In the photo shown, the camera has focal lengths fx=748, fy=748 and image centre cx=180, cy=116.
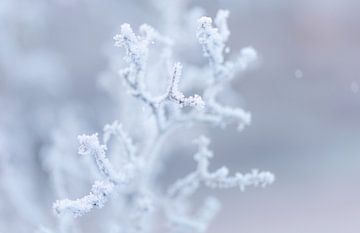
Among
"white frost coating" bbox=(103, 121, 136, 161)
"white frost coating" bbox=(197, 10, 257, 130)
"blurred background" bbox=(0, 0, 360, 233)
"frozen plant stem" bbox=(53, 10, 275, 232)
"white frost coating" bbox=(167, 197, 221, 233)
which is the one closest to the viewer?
"frozen plant stem" bbox=(53, 10, 275, 232)

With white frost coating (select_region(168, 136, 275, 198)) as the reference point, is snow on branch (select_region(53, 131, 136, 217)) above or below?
below

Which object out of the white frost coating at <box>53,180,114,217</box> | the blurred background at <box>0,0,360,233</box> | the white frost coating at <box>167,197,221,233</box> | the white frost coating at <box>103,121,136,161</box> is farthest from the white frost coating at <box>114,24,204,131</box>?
the blurred background at <box>0,0,360,233</box>

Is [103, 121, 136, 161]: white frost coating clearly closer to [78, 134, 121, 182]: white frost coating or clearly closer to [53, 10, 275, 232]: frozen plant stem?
[53, 10, 275, 232]: frozen plant stem

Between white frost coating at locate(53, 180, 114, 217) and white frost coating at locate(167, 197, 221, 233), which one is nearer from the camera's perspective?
white frost coating at locate(53, 180, 114, 217)

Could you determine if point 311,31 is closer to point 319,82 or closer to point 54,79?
point 319,82

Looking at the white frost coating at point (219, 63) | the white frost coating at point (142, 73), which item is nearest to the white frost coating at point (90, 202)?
the white frost coating at point (142, 73)

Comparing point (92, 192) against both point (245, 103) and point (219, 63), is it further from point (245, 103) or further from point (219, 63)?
point (245, 103)

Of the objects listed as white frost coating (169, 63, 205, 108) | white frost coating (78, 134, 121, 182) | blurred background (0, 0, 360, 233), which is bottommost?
white frost coating (78, 134, 121, 182)

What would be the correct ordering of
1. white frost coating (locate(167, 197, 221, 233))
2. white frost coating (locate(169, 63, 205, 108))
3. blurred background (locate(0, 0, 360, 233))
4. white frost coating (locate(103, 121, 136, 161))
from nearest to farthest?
white frost coating (locate(169, 63, 205, 108)), white frost coating (locate(103, 121, 136, 161)), white frost coating (locate(167, 197, 221, 233)), blurred background (locate(0, 0, 360, 233))

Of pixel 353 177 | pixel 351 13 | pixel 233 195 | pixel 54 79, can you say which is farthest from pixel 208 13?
pixel 351 13
